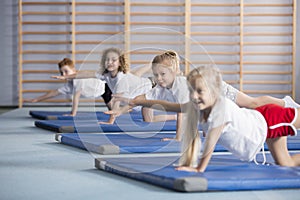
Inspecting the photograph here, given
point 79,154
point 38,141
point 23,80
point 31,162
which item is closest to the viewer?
point 31,162

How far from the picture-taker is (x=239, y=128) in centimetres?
364

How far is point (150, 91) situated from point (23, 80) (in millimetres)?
6657

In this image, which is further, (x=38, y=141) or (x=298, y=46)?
(x=298, y=46)

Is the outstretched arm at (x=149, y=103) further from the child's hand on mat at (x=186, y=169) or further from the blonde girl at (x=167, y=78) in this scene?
the child's hand on mat at (x=186, y=169)

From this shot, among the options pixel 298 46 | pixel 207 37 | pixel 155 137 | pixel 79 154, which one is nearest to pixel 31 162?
pixel 79 154

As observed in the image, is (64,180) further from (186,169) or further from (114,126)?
(114,126)

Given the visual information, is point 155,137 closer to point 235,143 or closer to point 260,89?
point 235,143

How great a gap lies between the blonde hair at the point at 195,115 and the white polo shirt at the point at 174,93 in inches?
5.9

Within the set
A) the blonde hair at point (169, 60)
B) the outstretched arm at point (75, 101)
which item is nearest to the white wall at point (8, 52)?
the outstretched arm at point (75, 101)

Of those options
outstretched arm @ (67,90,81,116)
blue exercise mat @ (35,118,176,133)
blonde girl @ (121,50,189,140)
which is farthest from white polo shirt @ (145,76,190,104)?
outstretched arm @ (67,90,81,116)

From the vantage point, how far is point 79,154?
4.81m

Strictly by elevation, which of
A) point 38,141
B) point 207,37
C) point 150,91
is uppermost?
point 207,37

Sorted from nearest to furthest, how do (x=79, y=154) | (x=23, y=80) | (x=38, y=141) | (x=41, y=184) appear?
1. (x=41, y=184)
2. (x=79, y=154)
3. (x=38, y=141)
4. (x=23, y=80)

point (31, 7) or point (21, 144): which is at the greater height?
point (31, 7)
